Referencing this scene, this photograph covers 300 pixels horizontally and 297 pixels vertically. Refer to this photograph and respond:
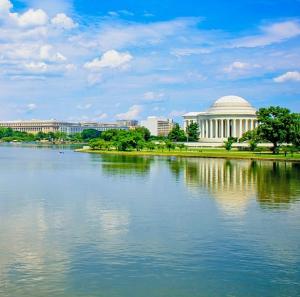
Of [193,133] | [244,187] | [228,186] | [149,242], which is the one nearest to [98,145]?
[193,133]

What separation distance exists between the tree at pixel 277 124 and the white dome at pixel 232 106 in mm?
35627

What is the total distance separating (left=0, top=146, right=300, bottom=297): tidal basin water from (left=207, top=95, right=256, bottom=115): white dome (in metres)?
75.1

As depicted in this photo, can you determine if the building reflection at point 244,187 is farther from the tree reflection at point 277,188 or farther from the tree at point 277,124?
the tree at point 277,124

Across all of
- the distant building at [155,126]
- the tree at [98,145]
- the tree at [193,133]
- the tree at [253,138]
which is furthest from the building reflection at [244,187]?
the distant building at [155,126]

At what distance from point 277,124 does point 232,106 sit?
39.4m

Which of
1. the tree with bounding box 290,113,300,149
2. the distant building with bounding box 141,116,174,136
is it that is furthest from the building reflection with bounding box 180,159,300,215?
the distant building with bounding box 141,116,174,136

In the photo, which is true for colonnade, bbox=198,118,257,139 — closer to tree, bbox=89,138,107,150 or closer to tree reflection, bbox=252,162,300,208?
tree, bbox=89,138,107,150

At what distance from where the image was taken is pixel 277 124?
6444cm

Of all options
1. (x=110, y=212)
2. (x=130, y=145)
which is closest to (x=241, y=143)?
(x=130, y=145)

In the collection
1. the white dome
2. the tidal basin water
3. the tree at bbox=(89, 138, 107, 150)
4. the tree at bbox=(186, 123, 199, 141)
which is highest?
the white dome

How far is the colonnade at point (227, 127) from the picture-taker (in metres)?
103

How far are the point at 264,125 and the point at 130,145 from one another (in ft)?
73.1

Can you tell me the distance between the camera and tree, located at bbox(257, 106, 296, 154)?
64.3m

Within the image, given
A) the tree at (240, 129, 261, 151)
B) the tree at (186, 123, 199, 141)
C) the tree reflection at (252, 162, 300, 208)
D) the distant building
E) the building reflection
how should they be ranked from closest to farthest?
the building reflection < the tree reflection at (252, 162, 300, 208) < the tree at (240, 129, 261, 151) < the tree at (186, 123, 199, 141) < the distant building
